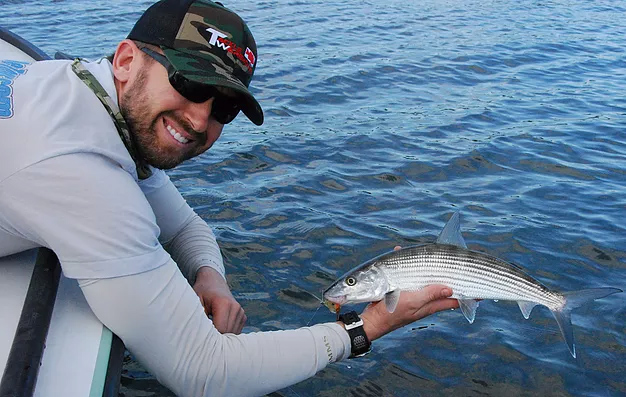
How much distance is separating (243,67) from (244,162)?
5.30 metres

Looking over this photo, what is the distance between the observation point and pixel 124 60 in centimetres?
321

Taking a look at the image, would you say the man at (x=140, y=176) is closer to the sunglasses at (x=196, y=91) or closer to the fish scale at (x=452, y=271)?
the sunglasses at (x=196, y=91)

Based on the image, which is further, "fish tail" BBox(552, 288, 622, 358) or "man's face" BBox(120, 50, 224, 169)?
"fish tail" BBox(552, 288, 622, 358)

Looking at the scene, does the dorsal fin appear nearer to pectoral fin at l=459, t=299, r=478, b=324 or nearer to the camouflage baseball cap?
pectoral fin at l=459, t=299, r=478, b=324

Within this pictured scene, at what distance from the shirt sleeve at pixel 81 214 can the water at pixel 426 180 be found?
2199 mm

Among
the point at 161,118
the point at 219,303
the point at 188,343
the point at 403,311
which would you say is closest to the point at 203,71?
the point at 161,118

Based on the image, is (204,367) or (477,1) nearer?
(204,367)

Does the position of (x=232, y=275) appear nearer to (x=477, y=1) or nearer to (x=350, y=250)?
(x=350, y=250)

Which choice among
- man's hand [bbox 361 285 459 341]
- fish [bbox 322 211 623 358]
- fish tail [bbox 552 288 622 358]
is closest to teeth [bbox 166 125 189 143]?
man's hand [bbox 361 285 459 341]

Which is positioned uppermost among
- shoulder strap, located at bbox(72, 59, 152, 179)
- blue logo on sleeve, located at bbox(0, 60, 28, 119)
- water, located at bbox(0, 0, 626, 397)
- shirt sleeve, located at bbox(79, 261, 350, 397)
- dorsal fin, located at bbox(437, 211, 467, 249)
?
blue logo on sleeve, located at bbox(0, 60, 28, 119)

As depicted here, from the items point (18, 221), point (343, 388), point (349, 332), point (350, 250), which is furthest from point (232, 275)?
point (18, 221)

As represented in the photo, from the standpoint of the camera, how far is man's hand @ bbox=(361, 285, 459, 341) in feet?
12.5

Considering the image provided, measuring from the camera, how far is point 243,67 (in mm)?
3266

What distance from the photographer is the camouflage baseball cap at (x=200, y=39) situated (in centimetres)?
306
